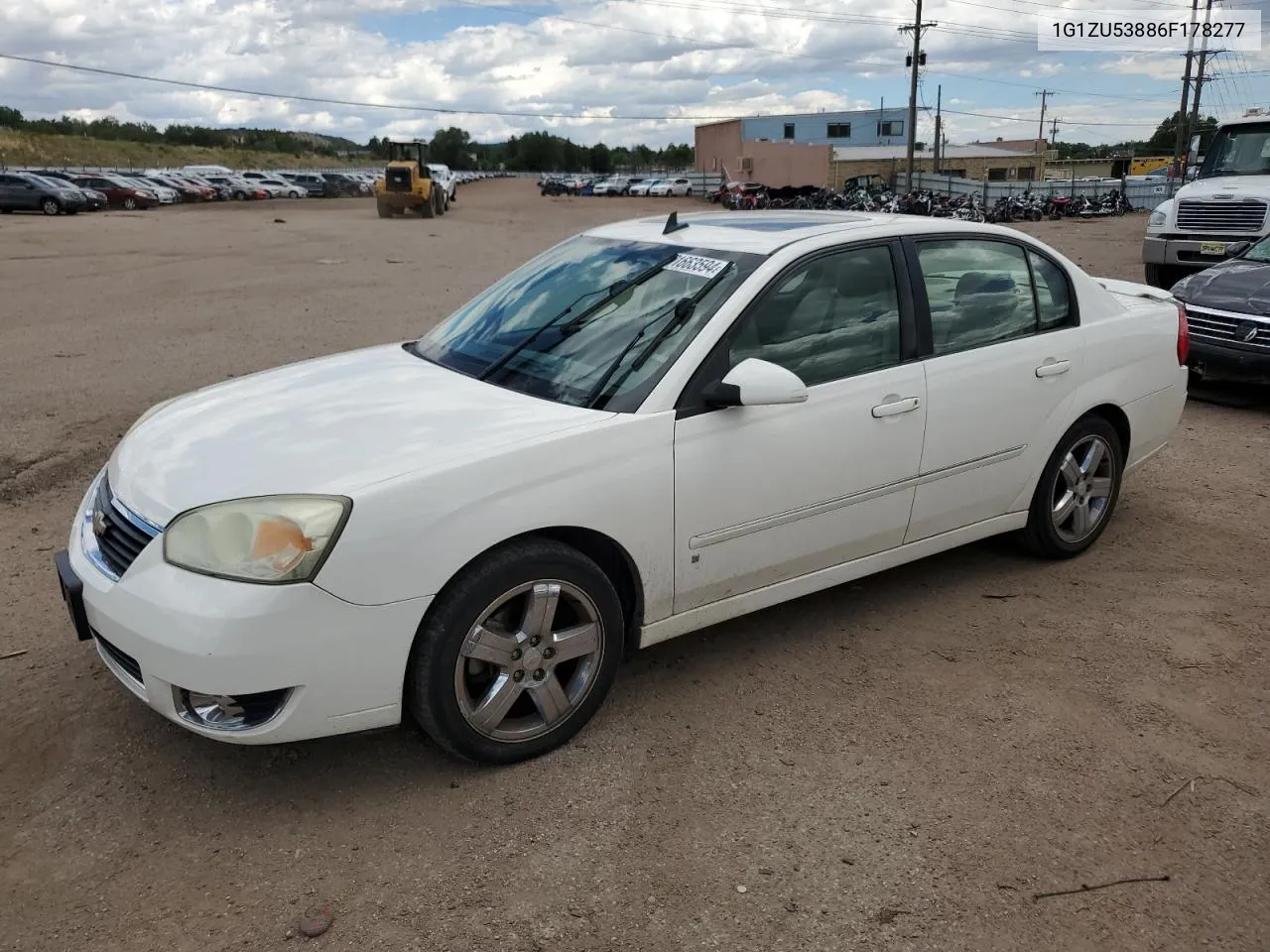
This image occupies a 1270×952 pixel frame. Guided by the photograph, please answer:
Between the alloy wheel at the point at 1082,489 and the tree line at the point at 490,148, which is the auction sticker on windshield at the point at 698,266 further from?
the tree line at the point at 490,148

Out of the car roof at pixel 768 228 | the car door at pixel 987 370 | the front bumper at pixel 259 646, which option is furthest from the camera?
the car door at pixel 987 370

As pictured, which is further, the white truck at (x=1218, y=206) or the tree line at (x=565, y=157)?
the tree line at (x=565, y=157)

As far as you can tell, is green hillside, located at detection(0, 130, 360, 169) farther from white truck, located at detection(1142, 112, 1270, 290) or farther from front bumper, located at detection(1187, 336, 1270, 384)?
front bumper, located at detection(1187, 336, 1270, 384)

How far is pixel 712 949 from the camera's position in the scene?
2.45m

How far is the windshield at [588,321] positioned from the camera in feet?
11.3

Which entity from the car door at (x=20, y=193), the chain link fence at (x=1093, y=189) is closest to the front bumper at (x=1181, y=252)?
the chain link fence at (x=1093, y=189)

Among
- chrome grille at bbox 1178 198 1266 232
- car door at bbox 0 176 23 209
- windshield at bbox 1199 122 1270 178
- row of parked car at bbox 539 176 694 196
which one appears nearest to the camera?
chrome grille at bbox 1178 198 1266 232

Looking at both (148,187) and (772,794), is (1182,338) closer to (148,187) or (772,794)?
(772,794)

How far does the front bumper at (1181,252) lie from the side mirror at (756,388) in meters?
11.5

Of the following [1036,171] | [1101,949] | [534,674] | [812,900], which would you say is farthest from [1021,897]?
[1036,171]

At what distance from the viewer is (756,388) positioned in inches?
128

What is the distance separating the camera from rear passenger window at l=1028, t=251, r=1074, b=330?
4.50m

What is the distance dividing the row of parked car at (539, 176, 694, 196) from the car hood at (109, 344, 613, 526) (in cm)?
6214

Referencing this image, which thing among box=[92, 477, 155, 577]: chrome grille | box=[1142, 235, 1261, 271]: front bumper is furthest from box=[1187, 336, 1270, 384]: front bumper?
box=[92, 477, 155, 577]: chrome grille
